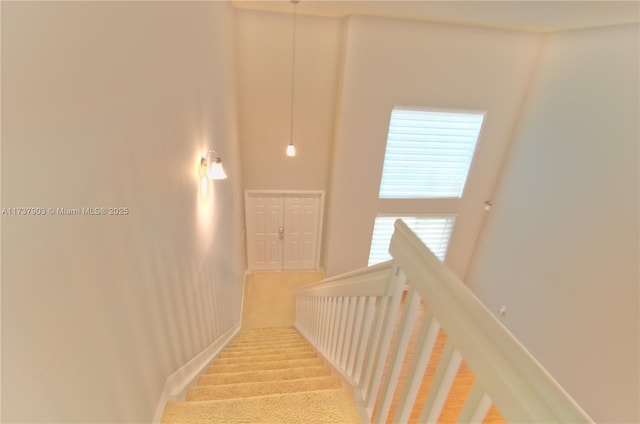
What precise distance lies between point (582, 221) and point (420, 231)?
2.21 m

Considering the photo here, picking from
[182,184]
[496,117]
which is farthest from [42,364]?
[496,117]

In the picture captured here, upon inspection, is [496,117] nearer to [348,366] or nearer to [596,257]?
[596,257]

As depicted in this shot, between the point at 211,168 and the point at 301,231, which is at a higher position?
the point at 211,168

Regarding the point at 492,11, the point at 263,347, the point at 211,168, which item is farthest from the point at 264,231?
the point at 492,11

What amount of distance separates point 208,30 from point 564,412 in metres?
2.90

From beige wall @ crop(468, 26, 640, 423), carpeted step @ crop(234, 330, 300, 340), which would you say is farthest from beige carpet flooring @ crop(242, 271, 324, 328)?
beige wall @ crop(468, 26, 640, 423)

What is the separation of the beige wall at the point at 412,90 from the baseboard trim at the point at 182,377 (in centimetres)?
287

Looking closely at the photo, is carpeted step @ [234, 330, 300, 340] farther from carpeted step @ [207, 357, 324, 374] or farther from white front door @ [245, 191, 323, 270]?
white front door @ [245, 191, 323, 270]

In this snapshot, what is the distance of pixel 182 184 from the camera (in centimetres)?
172

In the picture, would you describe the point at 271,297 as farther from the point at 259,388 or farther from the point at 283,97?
the point at 259,388

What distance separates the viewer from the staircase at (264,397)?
1.27 metres

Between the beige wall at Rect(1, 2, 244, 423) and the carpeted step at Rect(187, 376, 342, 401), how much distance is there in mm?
209

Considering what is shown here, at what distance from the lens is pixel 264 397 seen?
1350 millimetres

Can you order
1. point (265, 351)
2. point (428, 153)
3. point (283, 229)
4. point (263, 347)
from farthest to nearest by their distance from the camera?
point (283, 229) → point (428, 153) → point (263, 347) → point (265, 351)
